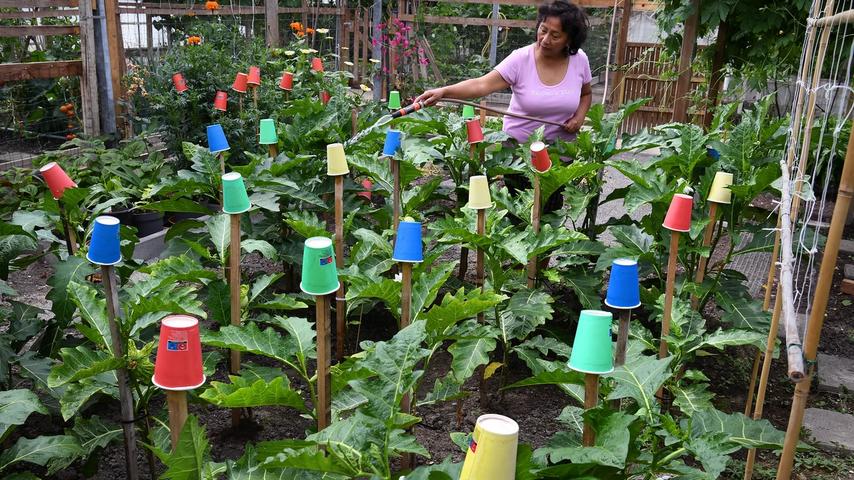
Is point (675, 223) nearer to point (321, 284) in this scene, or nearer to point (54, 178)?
point (321, 284)

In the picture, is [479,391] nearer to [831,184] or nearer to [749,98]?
[831,184]

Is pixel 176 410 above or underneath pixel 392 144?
underneath

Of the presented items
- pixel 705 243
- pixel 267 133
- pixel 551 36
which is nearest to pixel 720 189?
pixel 705 243

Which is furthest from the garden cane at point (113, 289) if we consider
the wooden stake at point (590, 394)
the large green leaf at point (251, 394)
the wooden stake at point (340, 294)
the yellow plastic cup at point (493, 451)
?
the wooden stake at point (590, 394)

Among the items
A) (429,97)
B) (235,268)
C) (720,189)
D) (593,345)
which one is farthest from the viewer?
(429,97)

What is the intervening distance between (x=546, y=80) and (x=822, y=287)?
10.2 feet

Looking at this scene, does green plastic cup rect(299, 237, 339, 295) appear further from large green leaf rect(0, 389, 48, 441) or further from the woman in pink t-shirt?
the woman in pink t-shirt

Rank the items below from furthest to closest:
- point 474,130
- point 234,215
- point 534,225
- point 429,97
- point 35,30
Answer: point 35,30, point 429,97, point 474,130, point 534,225, point 234,215

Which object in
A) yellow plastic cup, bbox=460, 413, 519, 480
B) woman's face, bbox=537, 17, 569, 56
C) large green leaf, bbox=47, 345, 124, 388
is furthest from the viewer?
woman's face, bbox=537, 17, 569, 56

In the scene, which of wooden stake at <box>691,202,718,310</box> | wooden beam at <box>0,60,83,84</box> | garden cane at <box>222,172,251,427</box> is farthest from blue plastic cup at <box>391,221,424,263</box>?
wooden beam at <box>0,60,83,84</box>

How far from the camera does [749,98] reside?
10398 mm

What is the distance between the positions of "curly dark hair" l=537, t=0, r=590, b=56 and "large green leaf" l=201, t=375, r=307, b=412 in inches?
120

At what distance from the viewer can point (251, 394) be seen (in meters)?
2.09

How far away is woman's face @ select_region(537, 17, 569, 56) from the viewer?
4.44 m
